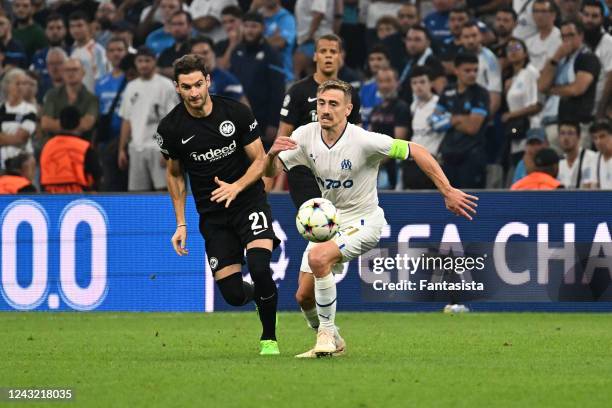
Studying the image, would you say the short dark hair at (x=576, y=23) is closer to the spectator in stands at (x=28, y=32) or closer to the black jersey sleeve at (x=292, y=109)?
the black jersey sleeve at (x=292, y=109)

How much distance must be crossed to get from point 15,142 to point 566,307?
900 centimetres

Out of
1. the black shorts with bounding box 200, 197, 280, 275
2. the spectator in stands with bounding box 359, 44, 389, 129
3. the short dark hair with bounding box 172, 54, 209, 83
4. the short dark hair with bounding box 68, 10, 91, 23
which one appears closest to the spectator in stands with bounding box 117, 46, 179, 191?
the short dark hair with bounding box 68, 10, 91, 23

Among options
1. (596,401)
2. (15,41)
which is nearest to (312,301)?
(596,401)

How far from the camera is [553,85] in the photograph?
1784 cm

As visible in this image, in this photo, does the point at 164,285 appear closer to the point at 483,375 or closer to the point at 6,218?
the point at 6,218

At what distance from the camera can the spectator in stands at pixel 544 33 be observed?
1805 centimetres

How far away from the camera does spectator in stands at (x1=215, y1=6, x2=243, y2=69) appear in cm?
1978

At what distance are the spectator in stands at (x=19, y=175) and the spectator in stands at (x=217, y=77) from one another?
2.82 metres

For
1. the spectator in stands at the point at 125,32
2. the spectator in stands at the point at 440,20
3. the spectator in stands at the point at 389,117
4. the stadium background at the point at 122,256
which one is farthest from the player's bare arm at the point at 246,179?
the spectator in stands at the point at 125,32

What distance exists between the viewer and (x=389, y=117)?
1820 cm

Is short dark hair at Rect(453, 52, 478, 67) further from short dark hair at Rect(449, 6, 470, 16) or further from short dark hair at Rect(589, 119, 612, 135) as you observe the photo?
short dark hair at Rect(589, 119, 612, 135)

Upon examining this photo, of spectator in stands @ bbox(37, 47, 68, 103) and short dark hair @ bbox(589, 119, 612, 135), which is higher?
spectator in stands @ bbox(37, 47, 68, 103)

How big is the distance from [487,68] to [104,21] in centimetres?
661

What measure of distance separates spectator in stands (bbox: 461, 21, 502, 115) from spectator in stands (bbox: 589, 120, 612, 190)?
1558mm
